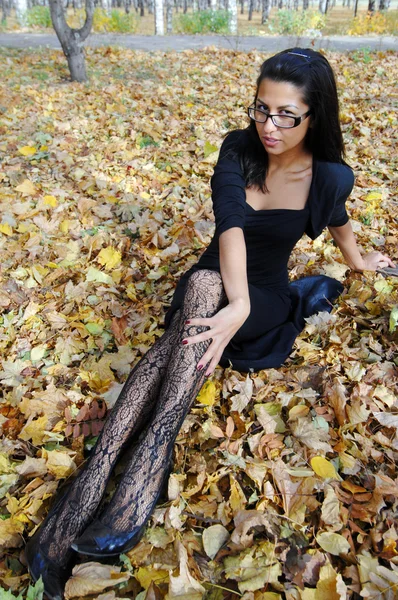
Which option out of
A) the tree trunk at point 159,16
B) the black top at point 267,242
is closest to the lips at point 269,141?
the black top at point 267,242

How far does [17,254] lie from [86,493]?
199cm

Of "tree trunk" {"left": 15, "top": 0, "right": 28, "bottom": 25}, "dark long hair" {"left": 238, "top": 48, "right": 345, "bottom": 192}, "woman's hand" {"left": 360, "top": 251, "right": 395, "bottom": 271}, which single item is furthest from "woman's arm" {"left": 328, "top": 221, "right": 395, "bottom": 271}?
"tree trunk" {"left": 15, "top": 0, "right": 28, "bottom": 25}

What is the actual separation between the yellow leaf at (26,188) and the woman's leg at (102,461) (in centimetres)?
239

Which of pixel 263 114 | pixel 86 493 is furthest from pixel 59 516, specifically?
pixel 263 114

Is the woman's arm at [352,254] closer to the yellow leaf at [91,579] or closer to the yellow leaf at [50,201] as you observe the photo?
the yellow leaf at [91,579]

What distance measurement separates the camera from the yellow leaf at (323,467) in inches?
66.4

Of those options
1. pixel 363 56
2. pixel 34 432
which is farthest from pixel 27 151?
pixel 363 56

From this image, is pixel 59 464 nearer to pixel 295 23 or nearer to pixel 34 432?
pixel 34 432

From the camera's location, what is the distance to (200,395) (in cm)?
203

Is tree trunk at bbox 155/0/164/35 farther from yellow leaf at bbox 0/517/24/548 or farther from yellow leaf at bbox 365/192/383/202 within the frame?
yellow leaf at bbox 0/517/24/548

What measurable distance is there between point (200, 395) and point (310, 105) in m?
1.32

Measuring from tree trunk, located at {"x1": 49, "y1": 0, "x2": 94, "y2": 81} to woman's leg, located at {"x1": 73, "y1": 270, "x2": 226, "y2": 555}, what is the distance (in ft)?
19.8

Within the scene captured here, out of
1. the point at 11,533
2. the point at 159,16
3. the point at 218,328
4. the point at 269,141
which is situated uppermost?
the point at 159,16

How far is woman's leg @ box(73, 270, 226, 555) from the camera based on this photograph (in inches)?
60.6
